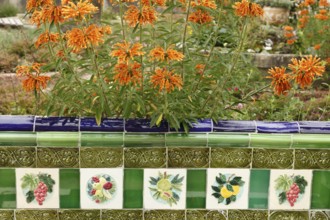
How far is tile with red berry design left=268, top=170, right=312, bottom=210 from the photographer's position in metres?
2.05

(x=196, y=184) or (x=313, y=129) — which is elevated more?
(x=313, y=129)

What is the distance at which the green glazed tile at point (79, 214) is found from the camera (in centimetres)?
202

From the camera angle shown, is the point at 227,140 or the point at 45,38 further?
the point at 45,38

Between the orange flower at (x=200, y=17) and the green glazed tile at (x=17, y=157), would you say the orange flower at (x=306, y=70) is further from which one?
the green glazed tile at (x=17, y=157)

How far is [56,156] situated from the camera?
6.52 ft

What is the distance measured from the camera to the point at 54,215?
2.03m

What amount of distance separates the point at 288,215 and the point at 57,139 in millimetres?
849

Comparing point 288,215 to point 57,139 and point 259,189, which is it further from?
point 57,139

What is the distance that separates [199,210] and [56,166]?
0.51 metres

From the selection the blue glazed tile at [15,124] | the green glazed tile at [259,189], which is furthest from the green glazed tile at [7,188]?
the green glazed tile at [259,189]

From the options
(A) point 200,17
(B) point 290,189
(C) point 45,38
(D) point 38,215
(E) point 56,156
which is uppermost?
(A) point 200,17

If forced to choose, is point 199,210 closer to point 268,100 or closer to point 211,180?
point 211,180

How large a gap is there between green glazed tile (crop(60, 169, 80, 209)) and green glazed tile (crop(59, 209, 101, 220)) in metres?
0.02

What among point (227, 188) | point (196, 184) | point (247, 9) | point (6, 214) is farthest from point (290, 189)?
point (6, 214)
